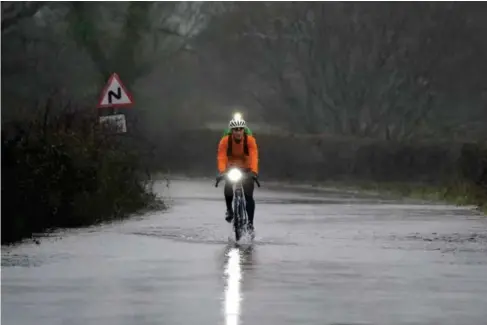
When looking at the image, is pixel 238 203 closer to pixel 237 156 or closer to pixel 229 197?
pixel 229 197

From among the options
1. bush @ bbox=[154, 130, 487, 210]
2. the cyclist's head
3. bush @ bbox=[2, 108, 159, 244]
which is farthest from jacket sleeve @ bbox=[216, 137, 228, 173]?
bush @ bbox=[154, 130, 487, 210]

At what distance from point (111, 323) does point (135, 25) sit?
42352 mm

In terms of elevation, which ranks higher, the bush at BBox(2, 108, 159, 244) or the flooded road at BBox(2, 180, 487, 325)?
the bush at BBox(2, 108, 159, 244)

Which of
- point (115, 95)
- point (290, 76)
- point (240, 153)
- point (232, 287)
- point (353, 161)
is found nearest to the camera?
point (232, 287)

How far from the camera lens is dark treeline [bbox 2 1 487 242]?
51125mm

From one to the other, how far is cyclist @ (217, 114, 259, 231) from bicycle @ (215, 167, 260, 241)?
66mm

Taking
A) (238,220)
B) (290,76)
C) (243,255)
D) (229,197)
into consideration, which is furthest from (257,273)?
(290,76)

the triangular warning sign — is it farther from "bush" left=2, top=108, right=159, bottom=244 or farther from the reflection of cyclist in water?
the reflection of cyclist in water

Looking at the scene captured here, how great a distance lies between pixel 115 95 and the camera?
28.5 metres

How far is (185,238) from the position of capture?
74.5ft

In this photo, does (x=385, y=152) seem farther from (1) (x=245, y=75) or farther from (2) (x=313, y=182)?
(1) (x=245, y=75)

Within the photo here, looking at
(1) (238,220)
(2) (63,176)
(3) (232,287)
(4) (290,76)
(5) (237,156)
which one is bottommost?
(3) (232,287)

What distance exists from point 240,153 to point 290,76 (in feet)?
144

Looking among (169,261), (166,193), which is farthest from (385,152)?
(169,261)
